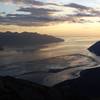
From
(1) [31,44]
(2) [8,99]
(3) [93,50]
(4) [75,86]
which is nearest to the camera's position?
(2) [8,99]

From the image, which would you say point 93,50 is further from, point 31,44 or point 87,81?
point 87,81

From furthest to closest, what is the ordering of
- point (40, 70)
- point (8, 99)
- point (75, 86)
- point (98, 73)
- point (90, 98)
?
point (40, 70) → point (98, 73) → point (75, 86) → point (90, 98) → point (8, 99)

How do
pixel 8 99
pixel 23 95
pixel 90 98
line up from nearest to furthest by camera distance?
pixel 8 99 → pixel 23 95 → pixel 90 98

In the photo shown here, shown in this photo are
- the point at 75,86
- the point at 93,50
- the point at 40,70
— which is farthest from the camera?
the point at 93,50

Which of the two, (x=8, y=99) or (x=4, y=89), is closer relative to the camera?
(x=8, y=99)

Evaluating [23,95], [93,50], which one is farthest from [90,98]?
[93,50]

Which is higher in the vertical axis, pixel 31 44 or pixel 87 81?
pixel 87 81

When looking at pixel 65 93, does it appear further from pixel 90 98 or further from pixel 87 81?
pixel 87 81

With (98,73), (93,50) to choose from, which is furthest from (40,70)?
(93,50)

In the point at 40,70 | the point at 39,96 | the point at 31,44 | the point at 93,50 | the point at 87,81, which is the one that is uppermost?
the point at 39,96
